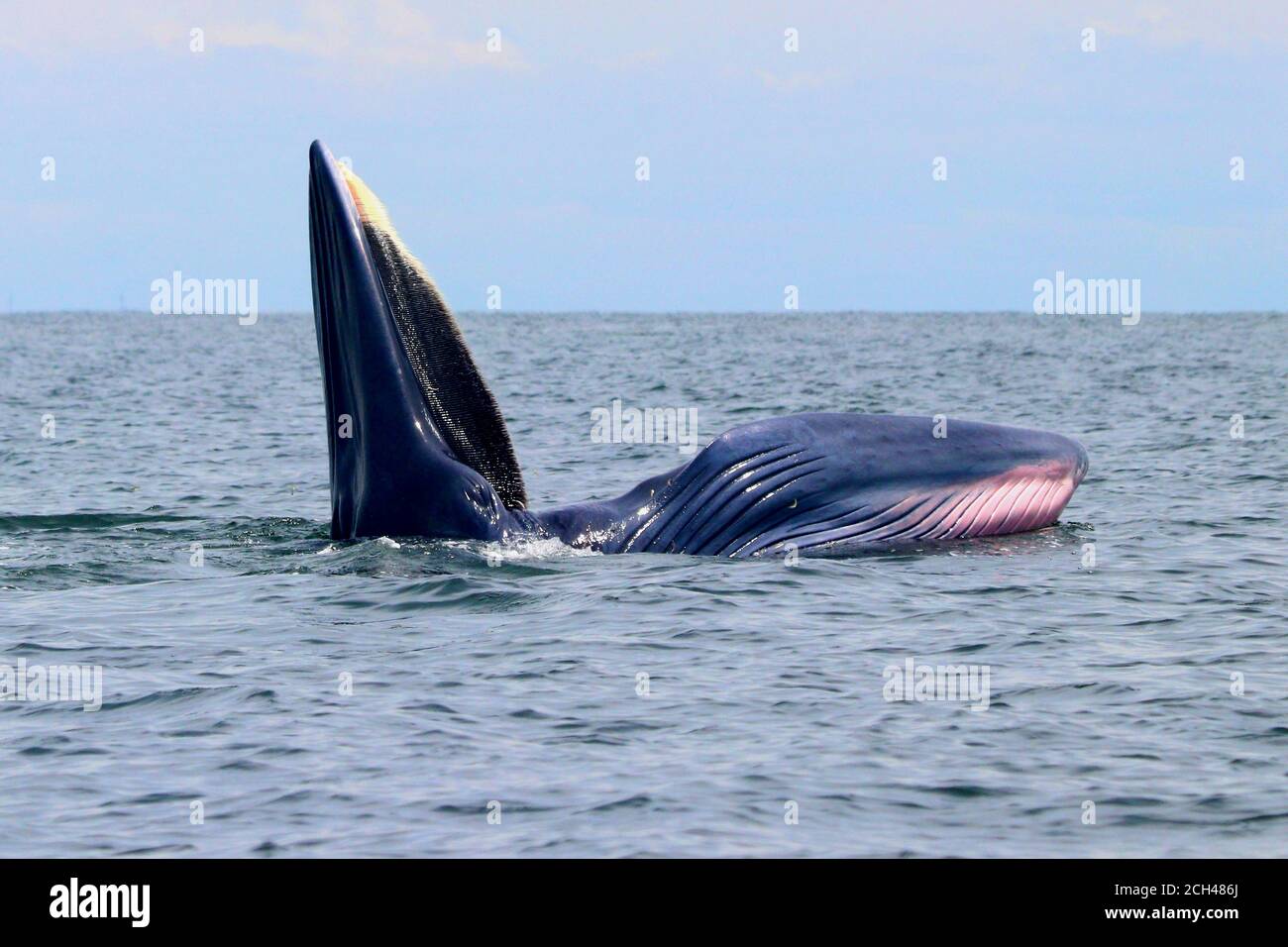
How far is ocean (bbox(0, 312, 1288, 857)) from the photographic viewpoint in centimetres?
879

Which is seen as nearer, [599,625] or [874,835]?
[874,835]

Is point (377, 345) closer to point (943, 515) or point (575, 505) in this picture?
point (575, 505)

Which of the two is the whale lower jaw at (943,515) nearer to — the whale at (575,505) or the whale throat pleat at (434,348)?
the whale at (575,505)

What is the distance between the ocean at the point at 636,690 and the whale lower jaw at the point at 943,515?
0.19 metres

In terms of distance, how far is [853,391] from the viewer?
4738 centimetres

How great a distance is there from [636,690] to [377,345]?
352 centimetres

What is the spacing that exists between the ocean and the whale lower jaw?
0.19 meters

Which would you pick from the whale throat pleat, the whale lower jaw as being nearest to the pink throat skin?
the whale lower jaw

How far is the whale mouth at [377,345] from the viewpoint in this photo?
13.2m

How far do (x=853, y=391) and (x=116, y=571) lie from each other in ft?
110

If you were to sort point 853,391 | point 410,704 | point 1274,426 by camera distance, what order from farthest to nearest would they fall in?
point 853,391
point 1274,426
point 410,704

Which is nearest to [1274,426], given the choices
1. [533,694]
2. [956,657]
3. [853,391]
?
[853,391]

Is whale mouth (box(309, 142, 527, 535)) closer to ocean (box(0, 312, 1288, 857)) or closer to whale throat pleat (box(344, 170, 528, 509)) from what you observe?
whale throat pleat (box(344, 170, 528, 509))
